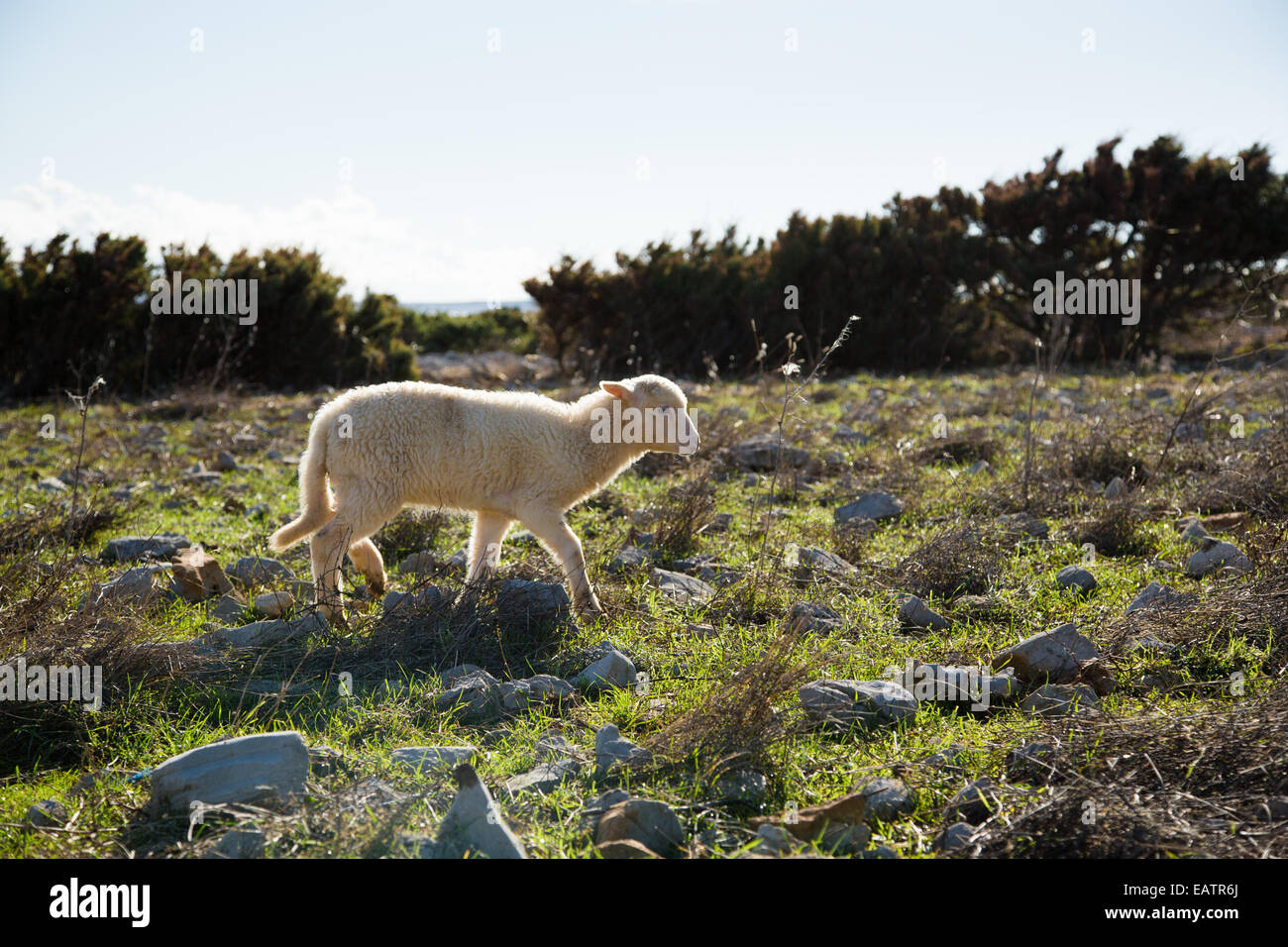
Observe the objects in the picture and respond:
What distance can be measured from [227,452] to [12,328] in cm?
771

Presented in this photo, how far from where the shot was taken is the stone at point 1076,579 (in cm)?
497

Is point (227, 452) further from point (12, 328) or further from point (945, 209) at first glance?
point (945, 209)

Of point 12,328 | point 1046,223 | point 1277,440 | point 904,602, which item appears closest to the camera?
point 904,602

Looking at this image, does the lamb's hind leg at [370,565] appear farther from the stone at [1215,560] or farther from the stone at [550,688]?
the stone at [1215,560]

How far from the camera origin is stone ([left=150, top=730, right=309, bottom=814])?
2830 millimetres

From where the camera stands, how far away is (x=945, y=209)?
18906mm

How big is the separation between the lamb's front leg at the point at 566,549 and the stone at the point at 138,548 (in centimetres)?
246

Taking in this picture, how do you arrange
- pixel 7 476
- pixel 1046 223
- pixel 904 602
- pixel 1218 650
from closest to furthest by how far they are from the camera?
pixel 1218 650
pixel 904 602
pixel 7 476
pixel 1046 223

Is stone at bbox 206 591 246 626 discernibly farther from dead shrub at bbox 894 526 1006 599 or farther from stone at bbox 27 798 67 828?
dead shrub at bbox 894 526 1006 599

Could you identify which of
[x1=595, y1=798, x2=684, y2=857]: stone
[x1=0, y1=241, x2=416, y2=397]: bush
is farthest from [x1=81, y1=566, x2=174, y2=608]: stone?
[x1=0, y1=241, x2=416, y2=397]: bush

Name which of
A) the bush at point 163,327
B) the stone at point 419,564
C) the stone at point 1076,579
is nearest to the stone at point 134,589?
the stone at point 419,564

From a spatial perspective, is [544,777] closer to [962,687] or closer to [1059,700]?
[962,687]
